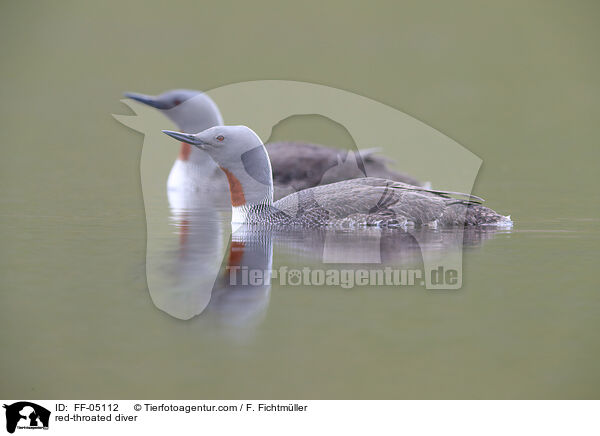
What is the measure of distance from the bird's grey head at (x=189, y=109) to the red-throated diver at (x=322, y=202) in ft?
9.08

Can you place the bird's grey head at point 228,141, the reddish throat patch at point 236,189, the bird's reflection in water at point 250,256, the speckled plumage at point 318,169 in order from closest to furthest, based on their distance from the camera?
1. the bird's reflection in water at point 250,256
2. the bird's grey head at point 228,141
3. the reddish throat patch at point 236,189
4. the speckled plumage at point 318,169

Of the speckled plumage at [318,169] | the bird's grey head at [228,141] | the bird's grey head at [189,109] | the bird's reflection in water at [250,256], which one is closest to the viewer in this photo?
the bird's reflection in water at [250,256]

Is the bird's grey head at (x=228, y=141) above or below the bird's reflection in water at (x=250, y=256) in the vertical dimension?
above

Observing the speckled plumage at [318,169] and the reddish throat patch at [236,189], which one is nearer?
the reddish throat patch at [236,189]

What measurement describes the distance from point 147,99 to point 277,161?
1.52 metres

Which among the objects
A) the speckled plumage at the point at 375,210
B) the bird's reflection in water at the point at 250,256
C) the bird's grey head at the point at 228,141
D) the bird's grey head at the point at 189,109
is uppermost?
the bird's grey head at the point at 189,109

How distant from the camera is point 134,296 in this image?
4191 mm

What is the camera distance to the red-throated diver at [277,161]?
7.36 meters

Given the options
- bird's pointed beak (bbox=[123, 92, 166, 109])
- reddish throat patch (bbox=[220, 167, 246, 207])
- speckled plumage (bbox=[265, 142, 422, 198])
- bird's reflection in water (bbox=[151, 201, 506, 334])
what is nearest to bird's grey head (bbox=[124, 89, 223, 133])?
bird's pointed beak (bbox=[123, 92, 166, 109])

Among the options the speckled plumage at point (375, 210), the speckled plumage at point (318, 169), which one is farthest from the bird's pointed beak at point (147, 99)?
the speckled plumage at point (375, 210)

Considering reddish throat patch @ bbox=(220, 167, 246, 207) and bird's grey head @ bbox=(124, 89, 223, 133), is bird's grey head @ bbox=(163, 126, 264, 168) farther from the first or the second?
bird's grey head @ bbox=(124, 89, 223, 133)

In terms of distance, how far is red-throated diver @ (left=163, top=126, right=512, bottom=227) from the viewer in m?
5.55

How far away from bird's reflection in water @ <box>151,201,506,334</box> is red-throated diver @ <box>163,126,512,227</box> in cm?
9

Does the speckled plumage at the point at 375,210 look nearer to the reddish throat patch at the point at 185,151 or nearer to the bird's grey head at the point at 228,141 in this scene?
the bird's grey head at the point at 228,141
